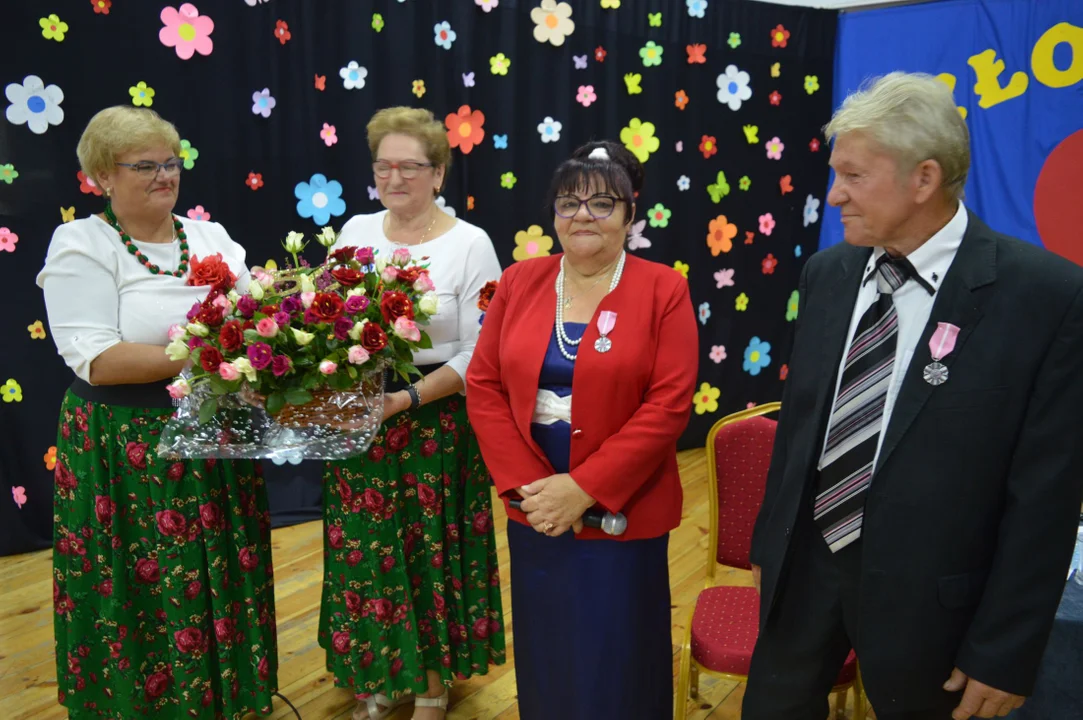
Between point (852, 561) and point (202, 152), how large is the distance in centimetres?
331

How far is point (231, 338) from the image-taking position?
189 centimetres

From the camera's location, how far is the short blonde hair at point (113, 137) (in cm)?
209

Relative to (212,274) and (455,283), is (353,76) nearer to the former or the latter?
(455,283)

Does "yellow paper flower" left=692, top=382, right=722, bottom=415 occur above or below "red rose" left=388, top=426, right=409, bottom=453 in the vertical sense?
below

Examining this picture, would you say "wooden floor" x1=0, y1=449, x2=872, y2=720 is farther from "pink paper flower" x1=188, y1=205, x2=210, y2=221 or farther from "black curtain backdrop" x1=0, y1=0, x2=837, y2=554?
"pink paper flower" x1=188, y1=205, x2=210, y2=221

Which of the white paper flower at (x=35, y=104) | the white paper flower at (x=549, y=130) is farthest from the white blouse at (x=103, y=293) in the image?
the white paper flower at (x=549, y=130)

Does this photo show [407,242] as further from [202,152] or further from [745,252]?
[745,252]

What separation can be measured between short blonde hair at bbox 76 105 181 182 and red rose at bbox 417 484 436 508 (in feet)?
3.81

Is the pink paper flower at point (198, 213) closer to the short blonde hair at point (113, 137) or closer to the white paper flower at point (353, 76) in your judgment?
the white paper flower at point (353, 76)

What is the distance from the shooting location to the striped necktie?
1.50 m

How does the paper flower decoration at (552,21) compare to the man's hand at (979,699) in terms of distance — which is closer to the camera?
the man's hand at (979,699)

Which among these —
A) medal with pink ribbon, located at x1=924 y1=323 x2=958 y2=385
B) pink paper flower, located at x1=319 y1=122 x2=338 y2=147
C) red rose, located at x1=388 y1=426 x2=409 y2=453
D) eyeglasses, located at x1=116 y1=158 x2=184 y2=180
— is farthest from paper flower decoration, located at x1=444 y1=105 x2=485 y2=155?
medal with pink ribbon, located at x1=924 y1=323 x2=958 y2=385

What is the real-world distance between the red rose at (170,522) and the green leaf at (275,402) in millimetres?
560

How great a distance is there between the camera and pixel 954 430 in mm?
1395
